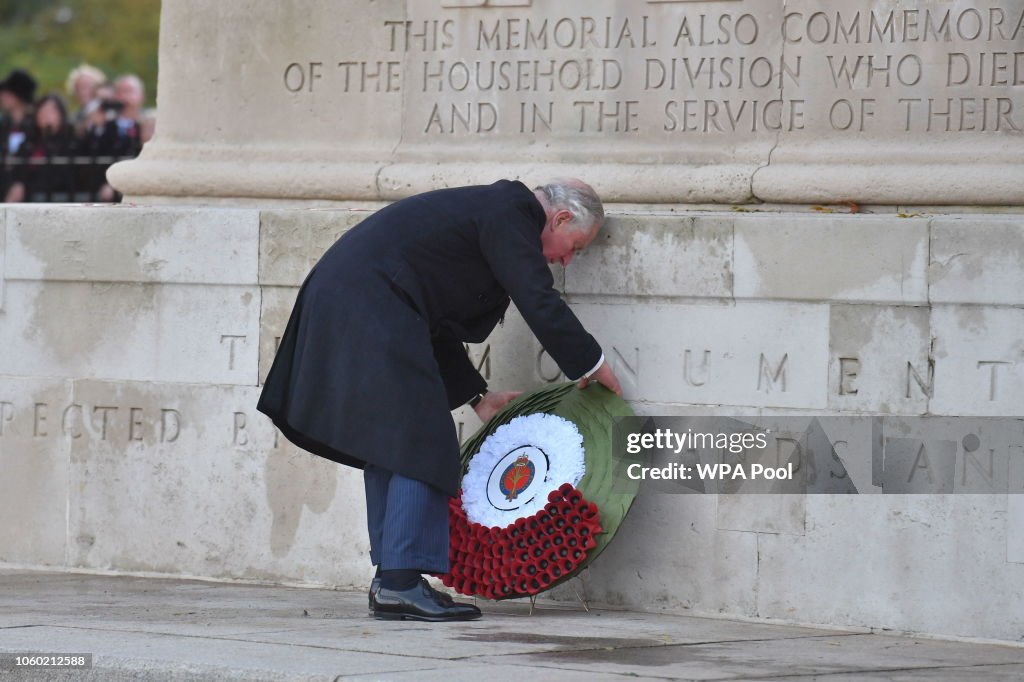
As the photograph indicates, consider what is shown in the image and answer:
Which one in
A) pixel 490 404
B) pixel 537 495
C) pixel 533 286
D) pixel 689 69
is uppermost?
pixel 689 69

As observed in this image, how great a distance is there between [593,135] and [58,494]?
8.22 ft

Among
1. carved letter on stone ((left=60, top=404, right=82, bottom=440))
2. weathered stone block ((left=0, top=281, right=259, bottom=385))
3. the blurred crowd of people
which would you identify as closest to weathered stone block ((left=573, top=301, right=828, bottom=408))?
weathered stone block ((left=0, top=281, right=259, bottom=385))

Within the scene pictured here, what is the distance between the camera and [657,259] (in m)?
6.40

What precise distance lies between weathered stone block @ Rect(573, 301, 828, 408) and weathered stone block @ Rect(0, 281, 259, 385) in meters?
1.37

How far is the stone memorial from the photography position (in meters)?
6.01

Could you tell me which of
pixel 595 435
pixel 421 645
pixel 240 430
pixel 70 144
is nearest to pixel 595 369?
pixel 595 435

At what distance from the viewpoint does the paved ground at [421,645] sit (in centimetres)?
496

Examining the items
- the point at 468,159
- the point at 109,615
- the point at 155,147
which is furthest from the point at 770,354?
the point at 155,147

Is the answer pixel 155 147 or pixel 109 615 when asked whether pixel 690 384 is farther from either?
pixel 155 147

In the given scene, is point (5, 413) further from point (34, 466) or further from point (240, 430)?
point (240, 430)

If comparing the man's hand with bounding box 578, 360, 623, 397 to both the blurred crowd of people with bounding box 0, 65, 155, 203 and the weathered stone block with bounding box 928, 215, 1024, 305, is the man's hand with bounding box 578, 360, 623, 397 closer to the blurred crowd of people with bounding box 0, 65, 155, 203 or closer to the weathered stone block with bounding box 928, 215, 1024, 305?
the weathered stone block with bounding box 928, 215, 1024, 305

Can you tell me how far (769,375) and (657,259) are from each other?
559 millimetres

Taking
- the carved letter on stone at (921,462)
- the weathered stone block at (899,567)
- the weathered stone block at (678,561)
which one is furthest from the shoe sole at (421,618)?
the carved letter on stone at (921,462)

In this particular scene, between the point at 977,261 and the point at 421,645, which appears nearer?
the point at 421,645
